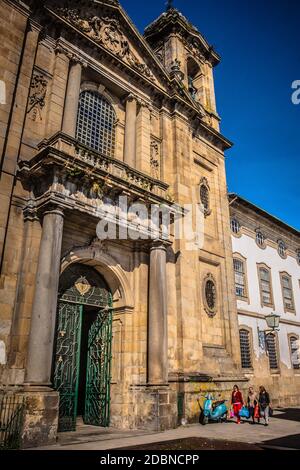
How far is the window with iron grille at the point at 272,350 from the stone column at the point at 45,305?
51.2ft

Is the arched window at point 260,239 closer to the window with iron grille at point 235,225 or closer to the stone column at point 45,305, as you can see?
the window with iron grille at point 235,225

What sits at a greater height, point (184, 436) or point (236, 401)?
point (236, 401)

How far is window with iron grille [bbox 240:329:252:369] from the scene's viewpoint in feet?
63.2

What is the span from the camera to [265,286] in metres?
23.1

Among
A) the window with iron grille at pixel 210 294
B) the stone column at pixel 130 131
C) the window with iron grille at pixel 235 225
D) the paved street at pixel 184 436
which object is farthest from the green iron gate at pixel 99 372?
the window with iron grille at pixel 235 225

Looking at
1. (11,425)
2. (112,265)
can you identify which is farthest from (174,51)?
(11,425)

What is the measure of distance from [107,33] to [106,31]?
10cm

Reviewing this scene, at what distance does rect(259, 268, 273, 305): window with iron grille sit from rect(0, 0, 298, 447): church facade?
6.31 m

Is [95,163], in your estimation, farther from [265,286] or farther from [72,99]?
[265,286]

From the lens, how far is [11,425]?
814cm

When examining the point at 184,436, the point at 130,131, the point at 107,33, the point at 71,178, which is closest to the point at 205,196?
the point at 130,131

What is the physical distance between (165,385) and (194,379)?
1801 mm

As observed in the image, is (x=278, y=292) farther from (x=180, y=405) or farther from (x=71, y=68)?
(x=71, y=68)

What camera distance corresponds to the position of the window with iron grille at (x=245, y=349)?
19266 mm
